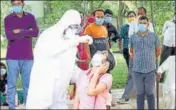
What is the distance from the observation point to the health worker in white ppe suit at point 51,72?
552 cm

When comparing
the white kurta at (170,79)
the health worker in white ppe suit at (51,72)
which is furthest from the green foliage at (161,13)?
the health worker in white ppe suit at (51,72)

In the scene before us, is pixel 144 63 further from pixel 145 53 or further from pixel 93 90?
pixel 93 90

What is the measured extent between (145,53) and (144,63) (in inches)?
5.9

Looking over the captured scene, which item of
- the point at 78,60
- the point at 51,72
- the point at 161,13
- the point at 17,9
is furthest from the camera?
the point at 161,13

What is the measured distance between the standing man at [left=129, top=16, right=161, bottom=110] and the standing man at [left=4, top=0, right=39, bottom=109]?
1460 millimetres

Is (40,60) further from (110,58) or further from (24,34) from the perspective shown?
(24,34)

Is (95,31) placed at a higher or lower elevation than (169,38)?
higher

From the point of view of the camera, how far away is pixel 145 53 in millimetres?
7500

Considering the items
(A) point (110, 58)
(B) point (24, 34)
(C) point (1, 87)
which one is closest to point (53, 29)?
(A) point (110, 58)

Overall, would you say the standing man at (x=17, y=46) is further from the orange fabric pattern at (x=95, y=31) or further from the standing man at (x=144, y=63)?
the standing man at (x=144, y=63)

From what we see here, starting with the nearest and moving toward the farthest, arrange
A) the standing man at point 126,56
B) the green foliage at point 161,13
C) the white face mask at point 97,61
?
the white face mask at point 97,61, the standing man at point 126,56, the green foliage at point 161,13

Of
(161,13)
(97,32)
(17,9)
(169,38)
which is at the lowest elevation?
(169,38)

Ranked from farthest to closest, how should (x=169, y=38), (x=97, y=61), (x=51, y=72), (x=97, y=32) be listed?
(x=169, y=38) → (x=97, y=32) → (x=97, y=61) → (x=51, y=72)

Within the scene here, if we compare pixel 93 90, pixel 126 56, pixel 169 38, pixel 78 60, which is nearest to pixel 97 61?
pixel 93 90
